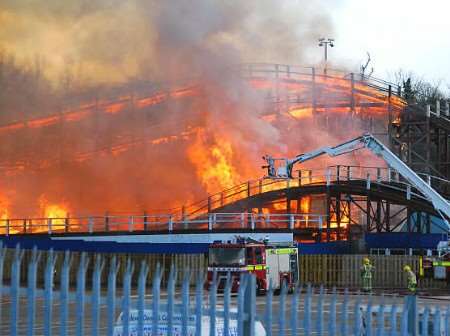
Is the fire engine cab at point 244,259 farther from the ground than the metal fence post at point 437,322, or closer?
farther from the ground

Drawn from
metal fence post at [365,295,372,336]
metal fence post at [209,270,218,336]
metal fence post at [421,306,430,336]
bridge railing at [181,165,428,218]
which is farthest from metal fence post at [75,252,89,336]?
bridge railing at [181,165,428,218]

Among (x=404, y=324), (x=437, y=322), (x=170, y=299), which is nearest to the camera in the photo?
(x=170, y=299)

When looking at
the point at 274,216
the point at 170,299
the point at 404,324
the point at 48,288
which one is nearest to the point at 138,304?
the point at 170,299

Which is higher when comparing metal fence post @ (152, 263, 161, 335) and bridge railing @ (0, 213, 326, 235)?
bridge railing @ (0, 213, 326, 235)

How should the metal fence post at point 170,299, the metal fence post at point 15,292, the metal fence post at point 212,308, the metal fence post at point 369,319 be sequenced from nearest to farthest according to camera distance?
the metal fence post at point 15,292 → the metal fence post at point 170,299 → the metal fence post at point 212,308 → the metal fence post at point 369,319

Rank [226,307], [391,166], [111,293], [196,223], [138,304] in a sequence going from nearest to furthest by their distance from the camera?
[111,293] → [138,304] → [226,307] → [391,166] → [196,223]

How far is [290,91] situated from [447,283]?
2312cm

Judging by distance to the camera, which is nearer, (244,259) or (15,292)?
(15,292)

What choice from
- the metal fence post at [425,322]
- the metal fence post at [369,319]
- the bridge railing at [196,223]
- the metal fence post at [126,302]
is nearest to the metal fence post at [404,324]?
the metal fence post at [425,322]

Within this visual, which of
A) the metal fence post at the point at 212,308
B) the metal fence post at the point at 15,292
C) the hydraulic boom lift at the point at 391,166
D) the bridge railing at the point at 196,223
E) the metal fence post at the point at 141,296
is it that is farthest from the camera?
the bridge railing at the point at 196,223

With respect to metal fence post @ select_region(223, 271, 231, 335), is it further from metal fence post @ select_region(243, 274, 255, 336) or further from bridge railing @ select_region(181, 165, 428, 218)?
bridge railing @ select_region(181, 165, 428, 218)

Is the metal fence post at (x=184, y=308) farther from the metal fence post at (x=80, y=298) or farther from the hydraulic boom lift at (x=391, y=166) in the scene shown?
the hydraulic boom lift at (x=391, y=166)

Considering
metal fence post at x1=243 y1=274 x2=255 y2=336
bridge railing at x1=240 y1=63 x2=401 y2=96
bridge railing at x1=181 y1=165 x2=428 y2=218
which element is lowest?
metal fence post at x1=243 y1=274 x2=255 y2=336

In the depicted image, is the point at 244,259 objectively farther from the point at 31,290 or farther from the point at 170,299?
the point at 31,290
